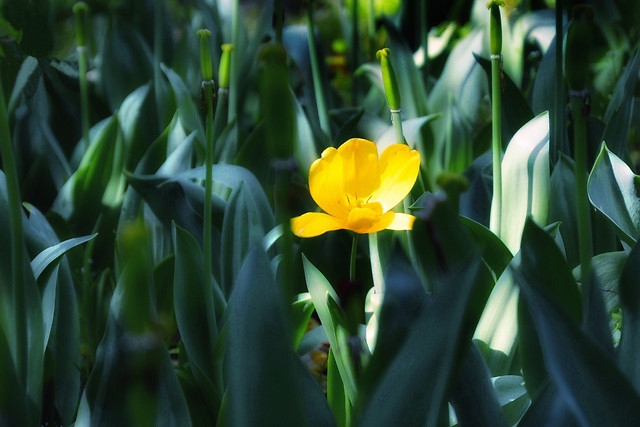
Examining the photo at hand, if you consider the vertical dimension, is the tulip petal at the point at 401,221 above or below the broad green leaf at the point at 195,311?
above

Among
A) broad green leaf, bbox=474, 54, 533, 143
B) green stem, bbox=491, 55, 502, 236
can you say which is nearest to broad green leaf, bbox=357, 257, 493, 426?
green stem, bbox=491, 55, 502, 236

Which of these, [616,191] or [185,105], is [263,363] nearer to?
[616,191]

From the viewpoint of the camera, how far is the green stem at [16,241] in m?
0.68

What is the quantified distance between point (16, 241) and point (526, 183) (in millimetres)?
721

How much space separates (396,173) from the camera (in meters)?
0.86

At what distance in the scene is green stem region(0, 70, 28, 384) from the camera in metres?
0.68

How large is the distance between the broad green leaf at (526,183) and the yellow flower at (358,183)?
Result: 0.91ft

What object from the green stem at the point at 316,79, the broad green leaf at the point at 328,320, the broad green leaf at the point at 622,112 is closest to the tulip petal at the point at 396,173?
the broad green leaf at the point at 328,320

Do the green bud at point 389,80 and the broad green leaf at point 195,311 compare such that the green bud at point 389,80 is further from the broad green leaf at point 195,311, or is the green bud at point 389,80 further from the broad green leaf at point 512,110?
the broad green leaf at point 512,110

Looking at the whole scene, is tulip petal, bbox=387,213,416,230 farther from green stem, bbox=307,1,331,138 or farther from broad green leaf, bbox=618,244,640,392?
green stem, bbox=307,1,331,138

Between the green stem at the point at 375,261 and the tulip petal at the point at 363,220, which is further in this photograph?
the green stem at the point at 375,261

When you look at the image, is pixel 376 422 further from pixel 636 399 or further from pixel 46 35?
pixel 46 35

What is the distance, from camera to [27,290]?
31.3 inches

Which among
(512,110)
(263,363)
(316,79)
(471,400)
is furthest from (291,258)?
(316,79)
